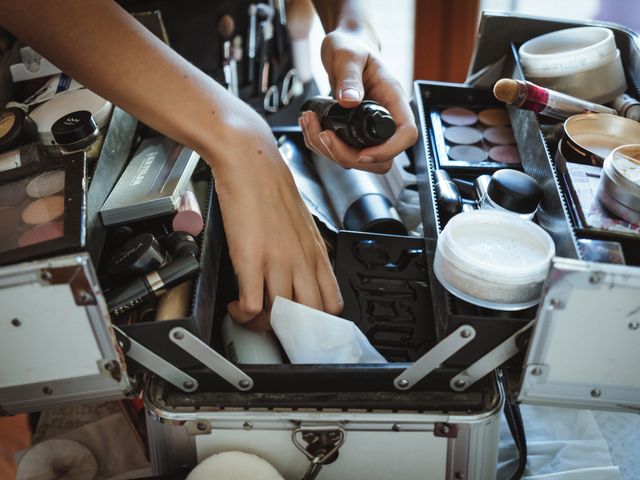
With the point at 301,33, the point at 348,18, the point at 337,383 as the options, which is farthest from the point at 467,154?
the point at 301,33

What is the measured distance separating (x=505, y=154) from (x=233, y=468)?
0.50 m

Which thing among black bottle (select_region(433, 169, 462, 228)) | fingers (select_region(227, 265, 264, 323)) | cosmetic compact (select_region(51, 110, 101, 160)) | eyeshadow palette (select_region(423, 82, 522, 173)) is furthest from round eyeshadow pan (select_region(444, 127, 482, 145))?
cosmetic compact (select_region(51, 110, 101, 160))

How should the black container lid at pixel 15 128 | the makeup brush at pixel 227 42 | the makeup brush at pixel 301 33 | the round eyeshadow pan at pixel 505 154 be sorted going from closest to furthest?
the black container lid at pixel 15 128, the round eyeshadow pan at pixel 505 154, the makeup brush at pixel 227 42, the makeup brush at pixel 301 33

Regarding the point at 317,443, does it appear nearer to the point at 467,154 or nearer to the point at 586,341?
the point at 586,341

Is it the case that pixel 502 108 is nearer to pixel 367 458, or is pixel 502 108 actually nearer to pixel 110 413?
pixel 367 458

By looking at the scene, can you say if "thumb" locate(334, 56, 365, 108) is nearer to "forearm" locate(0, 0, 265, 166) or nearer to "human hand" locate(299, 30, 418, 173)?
"human hand" locate(299, 30, 418, 173)

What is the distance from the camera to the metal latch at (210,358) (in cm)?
62

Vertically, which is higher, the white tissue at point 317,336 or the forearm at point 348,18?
the forearm at point 348,18

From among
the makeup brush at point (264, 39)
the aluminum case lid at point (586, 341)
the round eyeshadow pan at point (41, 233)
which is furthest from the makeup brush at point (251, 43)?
the aluminum case lid at point (586, 341)

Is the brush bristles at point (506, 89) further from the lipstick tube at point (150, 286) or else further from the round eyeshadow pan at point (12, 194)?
the round eyeshadow pan at point (12, 194)

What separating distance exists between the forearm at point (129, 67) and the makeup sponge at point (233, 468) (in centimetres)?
29

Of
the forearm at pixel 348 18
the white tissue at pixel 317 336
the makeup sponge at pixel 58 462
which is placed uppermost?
the forearm at pixel 348 18

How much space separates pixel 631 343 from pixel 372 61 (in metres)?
0.45

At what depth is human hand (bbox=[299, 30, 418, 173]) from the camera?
0.75 meters
